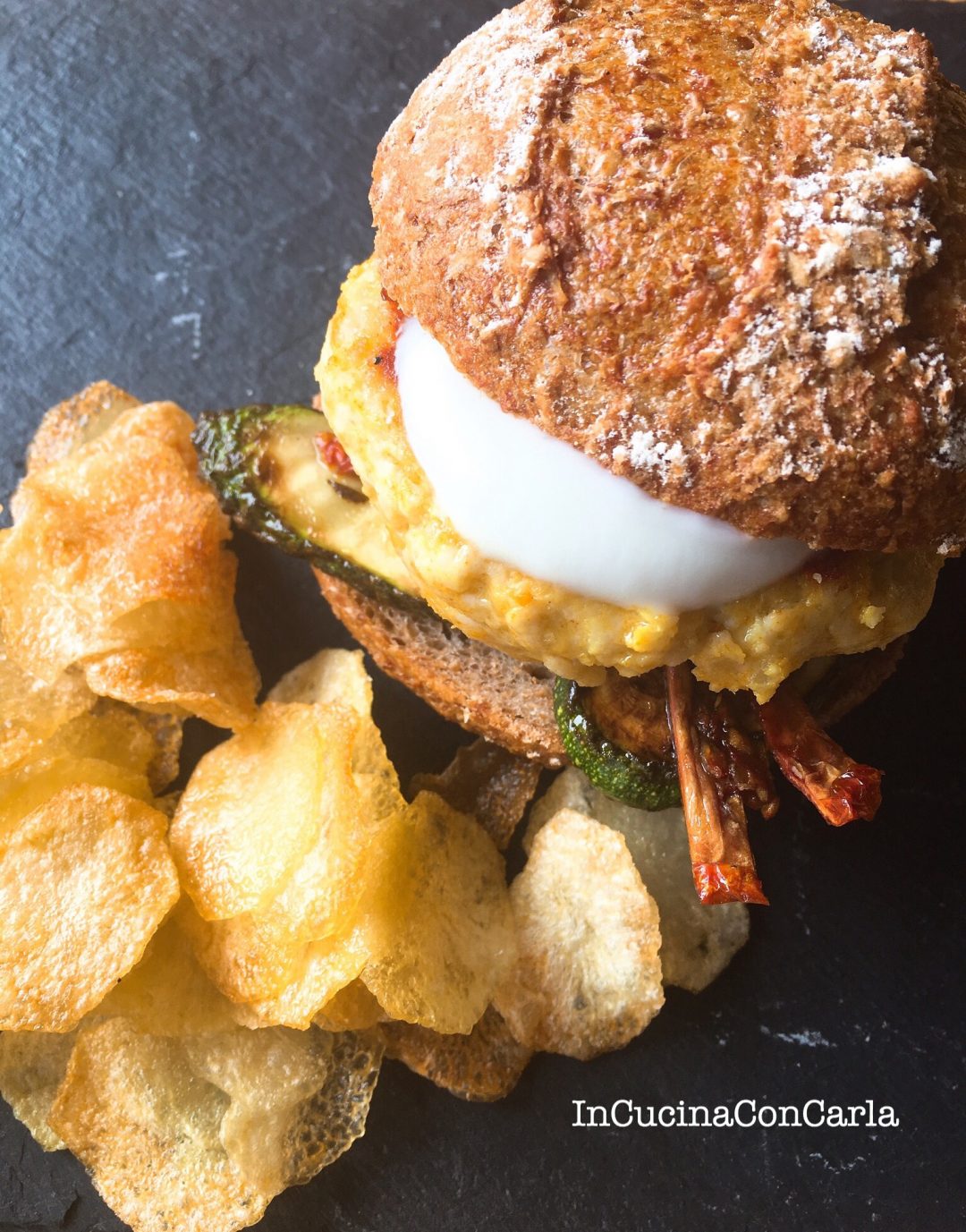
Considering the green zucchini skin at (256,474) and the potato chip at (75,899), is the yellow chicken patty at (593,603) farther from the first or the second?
the potato chip at (75,899)

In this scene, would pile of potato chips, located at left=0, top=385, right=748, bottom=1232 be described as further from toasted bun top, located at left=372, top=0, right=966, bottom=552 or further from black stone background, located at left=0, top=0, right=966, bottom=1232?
toasted bun top, located at left=372, top=0, right=966, bottom=552

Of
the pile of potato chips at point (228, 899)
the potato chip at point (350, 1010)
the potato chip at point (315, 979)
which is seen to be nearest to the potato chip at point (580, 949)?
the pile of potato chips at point (228, 899)

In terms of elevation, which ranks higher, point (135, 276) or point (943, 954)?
point (135, 276)

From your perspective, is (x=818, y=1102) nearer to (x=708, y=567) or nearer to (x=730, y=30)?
(x=708, y=567)

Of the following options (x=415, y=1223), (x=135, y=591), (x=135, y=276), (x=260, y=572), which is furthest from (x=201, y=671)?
(x=415, y=1223)

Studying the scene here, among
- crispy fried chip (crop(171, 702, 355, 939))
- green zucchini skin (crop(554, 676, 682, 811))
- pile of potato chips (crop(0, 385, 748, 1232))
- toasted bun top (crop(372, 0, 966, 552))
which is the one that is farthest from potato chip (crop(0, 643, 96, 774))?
toasted bun top (crop(372, 0, 966, 552))

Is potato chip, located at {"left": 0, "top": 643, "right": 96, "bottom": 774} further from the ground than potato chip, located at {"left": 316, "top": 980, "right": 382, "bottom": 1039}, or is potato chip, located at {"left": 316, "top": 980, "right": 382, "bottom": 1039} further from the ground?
potato chip, located at {"left": 0, "top": 643, "right": 96, "bottom": 774}

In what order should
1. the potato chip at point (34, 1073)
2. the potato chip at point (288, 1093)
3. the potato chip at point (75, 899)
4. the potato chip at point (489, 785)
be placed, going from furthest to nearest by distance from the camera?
the potato chip at point (489, 785) < the potato chip at point (34, 1073) < the potato chip at point (288, 1093) < the potato chip at point (75, 899)
